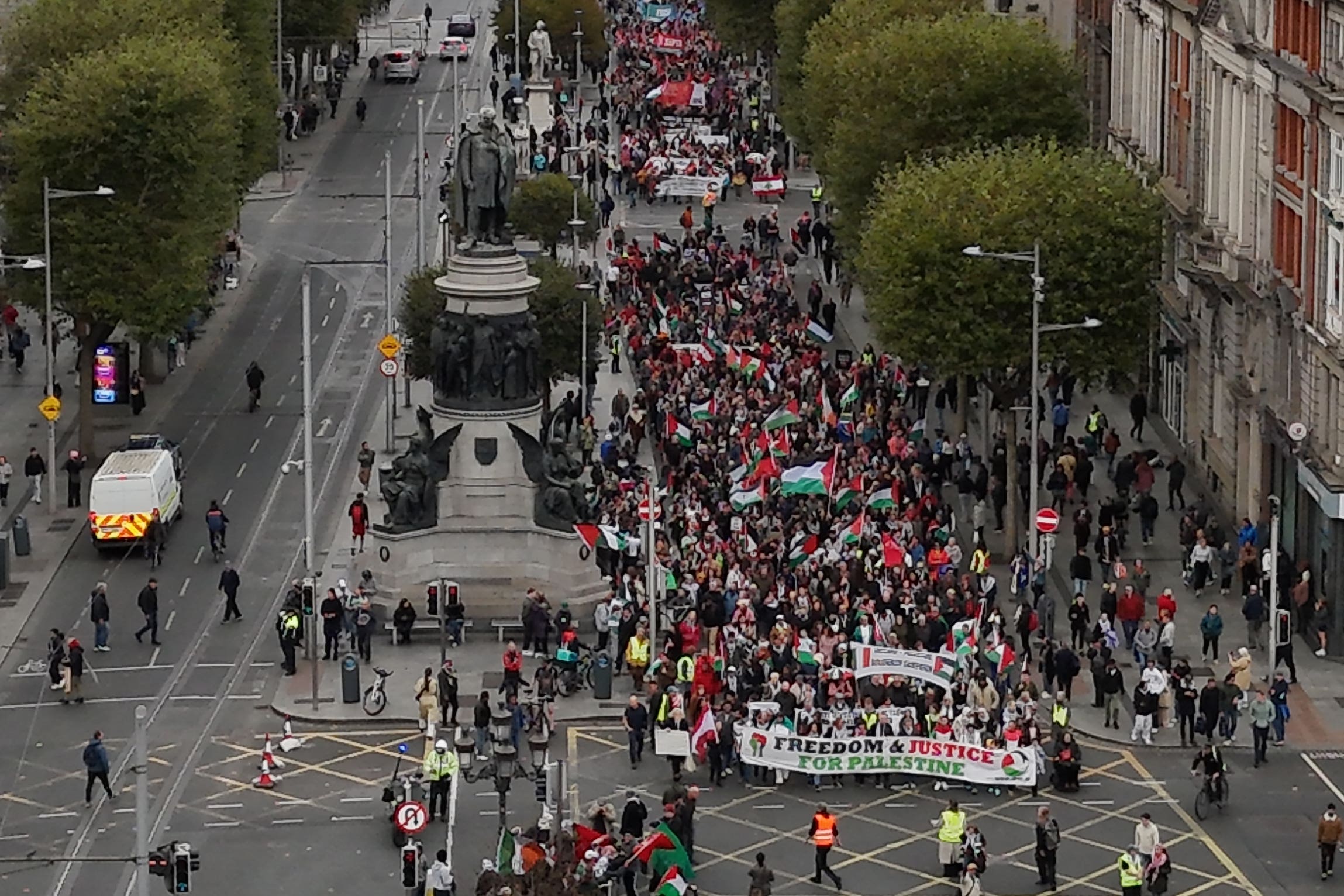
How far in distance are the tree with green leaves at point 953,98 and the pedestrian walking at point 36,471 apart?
29298 millimetres

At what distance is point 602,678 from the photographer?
284 ft

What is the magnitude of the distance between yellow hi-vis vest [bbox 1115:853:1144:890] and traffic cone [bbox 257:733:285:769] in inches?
790

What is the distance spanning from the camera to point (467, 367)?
315 ft

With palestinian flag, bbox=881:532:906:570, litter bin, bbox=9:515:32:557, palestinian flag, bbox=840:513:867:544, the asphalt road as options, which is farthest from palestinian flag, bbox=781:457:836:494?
litter bin, bbox=9:515:32:557

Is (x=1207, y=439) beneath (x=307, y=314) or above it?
beneath

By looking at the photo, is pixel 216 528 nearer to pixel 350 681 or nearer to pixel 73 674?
pixel 73 674

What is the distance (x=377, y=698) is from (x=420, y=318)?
1283 inches

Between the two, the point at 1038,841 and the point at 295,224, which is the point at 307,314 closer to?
the point at 1038,841

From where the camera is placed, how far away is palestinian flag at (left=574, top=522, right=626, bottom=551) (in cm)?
9219

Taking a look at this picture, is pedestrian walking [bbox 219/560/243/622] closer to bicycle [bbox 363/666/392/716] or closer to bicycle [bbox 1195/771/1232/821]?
bicycle [bbox 363/666/392/716]

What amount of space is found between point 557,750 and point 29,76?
51.3m

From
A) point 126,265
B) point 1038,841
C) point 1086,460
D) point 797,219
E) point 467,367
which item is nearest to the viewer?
point 1038,841

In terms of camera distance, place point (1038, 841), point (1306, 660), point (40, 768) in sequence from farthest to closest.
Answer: point (1306, 660)
point (40, 768)
point (1038, 841)

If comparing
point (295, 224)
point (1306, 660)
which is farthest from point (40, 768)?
point (295, 224)
